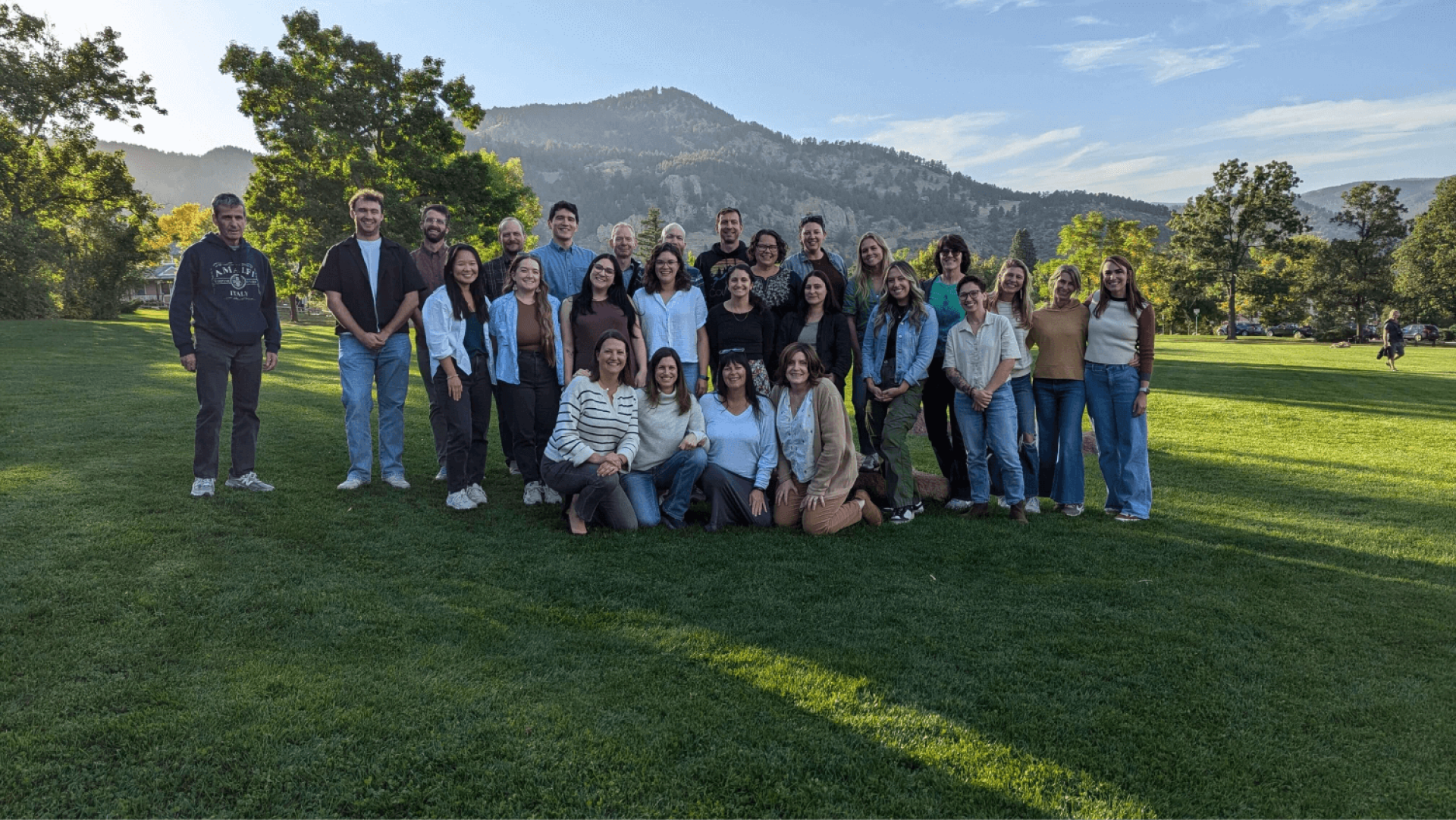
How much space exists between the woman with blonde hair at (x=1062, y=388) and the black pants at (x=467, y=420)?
4507mm

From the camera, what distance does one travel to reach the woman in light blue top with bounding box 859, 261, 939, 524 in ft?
19.1

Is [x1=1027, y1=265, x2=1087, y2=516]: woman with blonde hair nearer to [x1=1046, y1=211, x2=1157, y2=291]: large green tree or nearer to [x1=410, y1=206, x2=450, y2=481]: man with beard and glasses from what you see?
[x1=410, y1=206, x2=450, y2=481]: man with beard and glasses

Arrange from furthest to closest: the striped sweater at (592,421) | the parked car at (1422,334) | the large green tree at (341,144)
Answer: the parked car at (1422,334) < the large green tree at (341,144) < the striped sweater at (592,421)

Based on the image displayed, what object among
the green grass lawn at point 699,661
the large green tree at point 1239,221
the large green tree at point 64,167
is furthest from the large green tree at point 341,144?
the large green tree at point 1239,221

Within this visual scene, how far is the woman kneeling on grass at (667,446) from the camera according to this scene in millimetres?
5535

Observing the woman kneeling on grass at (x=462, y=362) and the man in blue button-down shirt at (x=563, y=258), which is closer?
the woman kneeling on grass at (x=462, y=362)

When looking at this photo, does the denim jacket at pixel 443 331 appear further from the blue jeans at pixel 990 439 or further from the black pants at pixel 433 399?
the blue jeans at pixel 990 439

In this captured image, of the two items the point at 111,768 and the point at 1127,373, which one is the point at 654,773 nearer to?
the point at 111,768

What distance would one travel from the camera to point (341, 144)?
93.6 ft

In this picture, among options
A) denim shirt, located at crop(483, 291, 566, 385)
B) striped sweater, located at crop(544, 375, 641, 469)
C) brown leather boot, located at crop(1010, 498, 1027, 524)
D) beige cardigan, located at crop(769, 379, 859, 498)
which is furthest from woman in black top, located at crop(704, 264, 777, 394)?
brown leather boot, located at crop(1010, 498, 1027, 524)

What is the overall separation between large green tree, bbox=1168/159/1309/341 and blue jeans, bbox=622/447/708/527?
56.9 metres

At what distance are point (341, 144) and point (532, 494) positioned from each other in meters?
28.1

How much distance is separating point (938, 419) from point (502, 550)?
3.67 meters

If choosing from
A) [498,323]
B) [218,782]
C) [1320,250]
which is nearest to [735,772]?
[218,782]
